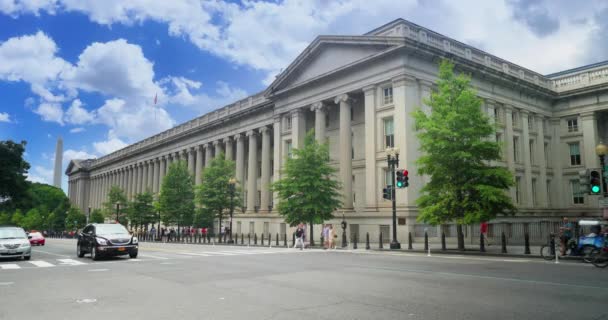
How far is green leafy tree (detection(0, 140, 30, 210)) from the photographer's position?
59688 millimetres

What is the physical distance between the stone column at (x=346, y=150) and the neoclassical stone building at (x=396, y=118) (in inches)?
3.7

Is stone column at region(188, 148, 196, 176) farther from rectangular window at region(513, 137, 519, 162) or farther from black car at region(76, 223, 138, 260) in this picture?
black car at region(76, 223, 138, 260)

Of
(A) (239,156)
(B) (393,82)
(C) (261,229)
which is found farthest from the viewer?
(A) (239,156)

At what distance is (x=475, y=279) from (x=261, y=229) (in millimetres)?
41790

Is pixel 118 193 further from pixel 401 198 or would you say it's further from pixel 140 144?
pixel 401 198

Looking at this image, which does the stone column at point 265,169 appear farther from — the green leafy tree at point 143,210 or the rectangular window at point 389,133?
the green leafy tree at point 143,210

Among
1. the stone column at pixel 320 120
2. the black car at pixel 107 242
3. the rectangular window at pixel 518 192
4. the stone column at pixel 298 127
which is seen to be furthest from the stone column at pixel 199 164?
the black car at pixel 107 242

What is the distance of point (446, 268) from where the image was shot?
634 inches

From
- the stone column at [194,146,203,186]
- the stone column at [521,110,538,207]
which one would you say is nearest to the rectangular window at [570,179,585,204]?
the stone column at [521,110,538,207]

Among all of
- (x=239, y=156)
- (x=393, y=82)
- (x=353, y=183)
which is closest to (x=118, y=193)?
(x=239, y=156)

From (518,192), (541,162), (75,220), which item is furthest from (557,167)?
(75,220)

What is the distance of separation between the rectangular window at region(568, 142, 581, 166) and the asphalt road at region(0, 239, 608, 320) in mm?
39723

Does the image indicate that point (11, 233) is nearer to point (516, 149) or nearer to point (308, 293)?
point (308, 293)

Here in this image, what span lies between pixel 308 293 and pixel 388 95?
97.7 ft
